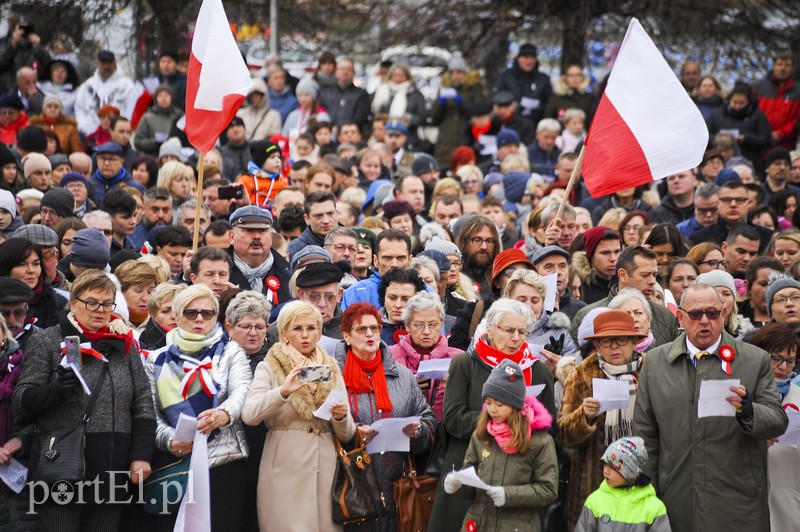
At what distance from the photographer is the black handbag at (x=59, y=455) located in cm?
779

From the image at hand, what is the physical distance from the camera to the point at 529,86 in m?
19.7

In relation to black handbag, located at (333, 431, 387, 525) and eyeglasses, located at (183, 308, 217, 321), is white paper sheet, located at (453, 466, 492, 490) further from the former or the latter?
eyeglasses, located at (183, 308, 217, 321)

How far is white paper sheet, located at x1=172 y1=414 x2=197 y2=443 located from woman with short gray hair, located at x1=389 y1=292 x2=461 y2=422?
62.3 inches

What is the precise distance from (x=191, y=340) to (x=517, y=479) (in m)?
2.07

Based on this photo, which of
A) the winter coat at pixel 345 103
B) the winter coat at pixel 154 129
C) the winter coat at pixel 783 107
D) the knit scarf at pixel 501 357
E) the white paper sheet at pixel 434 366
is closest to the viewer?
the knit scarf at pixel 501 357

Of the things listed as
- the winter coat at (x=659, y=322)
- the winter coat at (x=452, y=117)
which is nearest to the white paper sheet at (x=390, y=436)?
the winter coat at (x=659, y=322)

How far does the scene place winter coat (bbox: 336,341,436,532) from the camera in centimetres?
857

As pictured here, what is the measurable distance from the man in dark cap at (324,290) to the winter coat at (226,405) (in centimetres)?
107

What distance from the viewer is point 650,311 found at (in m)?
9.23

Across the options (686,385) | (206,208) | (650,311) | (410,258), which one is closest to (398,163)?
(206,208)

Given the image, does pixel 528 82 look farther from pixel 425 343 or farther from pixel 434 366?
pixel 434 366

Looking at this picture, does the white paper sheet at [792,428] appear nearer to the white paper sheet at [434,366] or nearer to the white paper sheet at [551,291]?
the white paper sheet at [551,291]

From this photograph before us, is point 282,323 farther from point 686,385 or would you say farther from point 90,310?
point 686,385

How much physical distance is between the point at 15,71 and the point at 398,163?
20.3 feet
